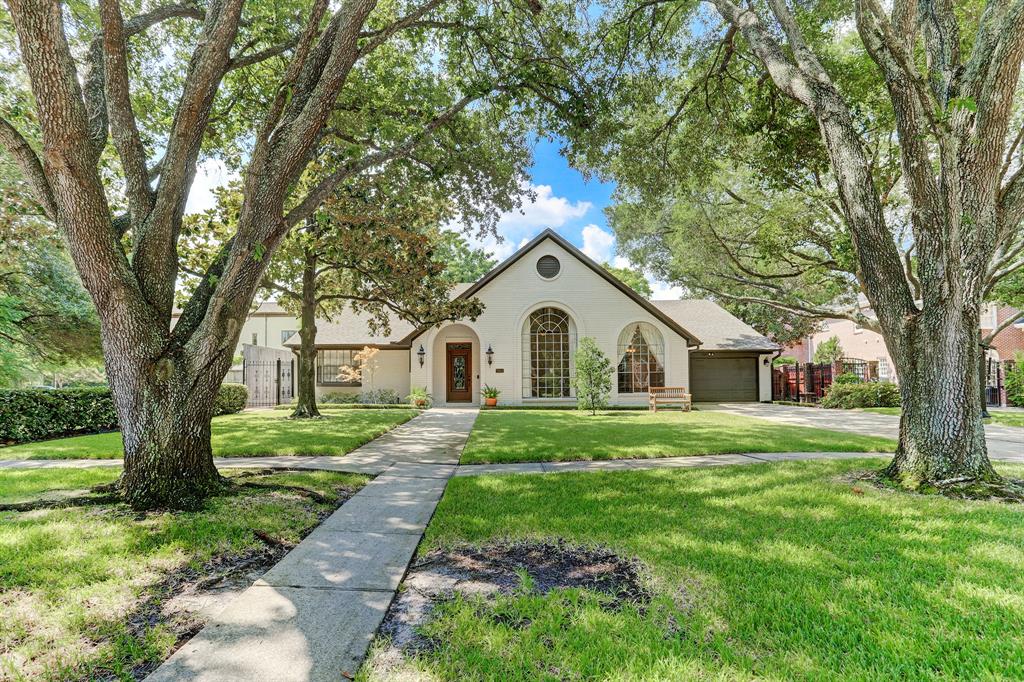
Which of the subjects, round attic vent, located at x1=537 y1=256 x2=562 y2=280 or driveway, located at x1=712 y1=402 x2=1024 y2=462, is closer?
driveway, located at x1=712 y1=402 x2=1024 y2=462

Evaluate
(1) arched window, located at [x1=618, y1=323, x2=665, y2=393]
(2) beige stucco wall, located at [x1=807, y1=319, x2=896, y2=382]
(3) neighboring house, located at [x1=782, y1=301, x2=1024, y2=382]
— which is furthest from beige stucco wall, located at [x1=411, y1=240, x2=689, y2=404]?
(2) beige stucco wall, located at [x1=807, y1=319, x2=896, y2=382]

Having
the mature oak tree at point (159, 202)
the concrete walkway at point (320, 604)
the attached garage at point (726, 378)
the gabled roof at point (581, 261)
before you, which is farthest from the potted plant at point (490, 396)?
the mature oak tree at point (159, 202)

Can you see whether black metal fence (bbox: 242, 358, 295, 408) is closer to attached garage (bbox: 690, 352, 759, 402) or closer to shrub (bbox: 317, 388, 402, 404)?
shrub (bbox: 317, 388, 402, 404)

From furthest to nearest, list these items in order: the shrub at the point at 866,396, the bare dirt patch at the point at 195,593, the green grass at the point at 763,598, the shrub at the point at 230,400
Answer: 1. the shrub at the point at 866,396
2. the shrub at the point at 230,400
3. the bare dirt patch at the point at 195,593
4. the green grass at the point at 763,598

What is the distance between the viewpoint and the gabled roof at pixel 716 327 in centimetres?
2184

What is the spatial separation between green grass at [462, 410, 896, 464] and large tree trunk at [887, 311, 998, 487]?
130 inches

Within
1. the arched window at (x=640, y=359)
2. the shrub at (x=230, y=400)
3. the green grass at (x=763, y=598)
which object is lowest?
the green grass at (x=763, y=598)

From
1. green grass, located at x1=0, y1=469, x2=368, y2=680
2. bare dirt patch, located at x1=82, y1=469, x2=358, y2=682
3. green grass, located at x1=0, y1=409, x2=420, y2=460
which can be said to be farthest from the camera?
green grass, located at x1=0, y1=409, x2=420, y2=460

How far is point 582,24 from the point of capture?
8492 mm

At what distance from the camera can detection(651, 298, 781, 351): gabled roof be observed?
21844 millimetres

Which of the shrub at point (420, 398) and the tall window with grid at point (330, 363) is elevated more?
the tall window with grid at point (330, 363)

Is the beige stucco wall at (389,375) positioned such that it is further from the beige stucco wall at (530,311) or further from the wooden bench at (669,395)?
the wooden bench at (669,395)

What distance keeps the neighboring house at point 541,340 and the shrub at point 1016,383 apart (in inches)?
482

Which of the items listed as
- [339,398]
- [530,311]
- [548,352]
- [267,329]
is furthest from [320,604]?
[267,329]
